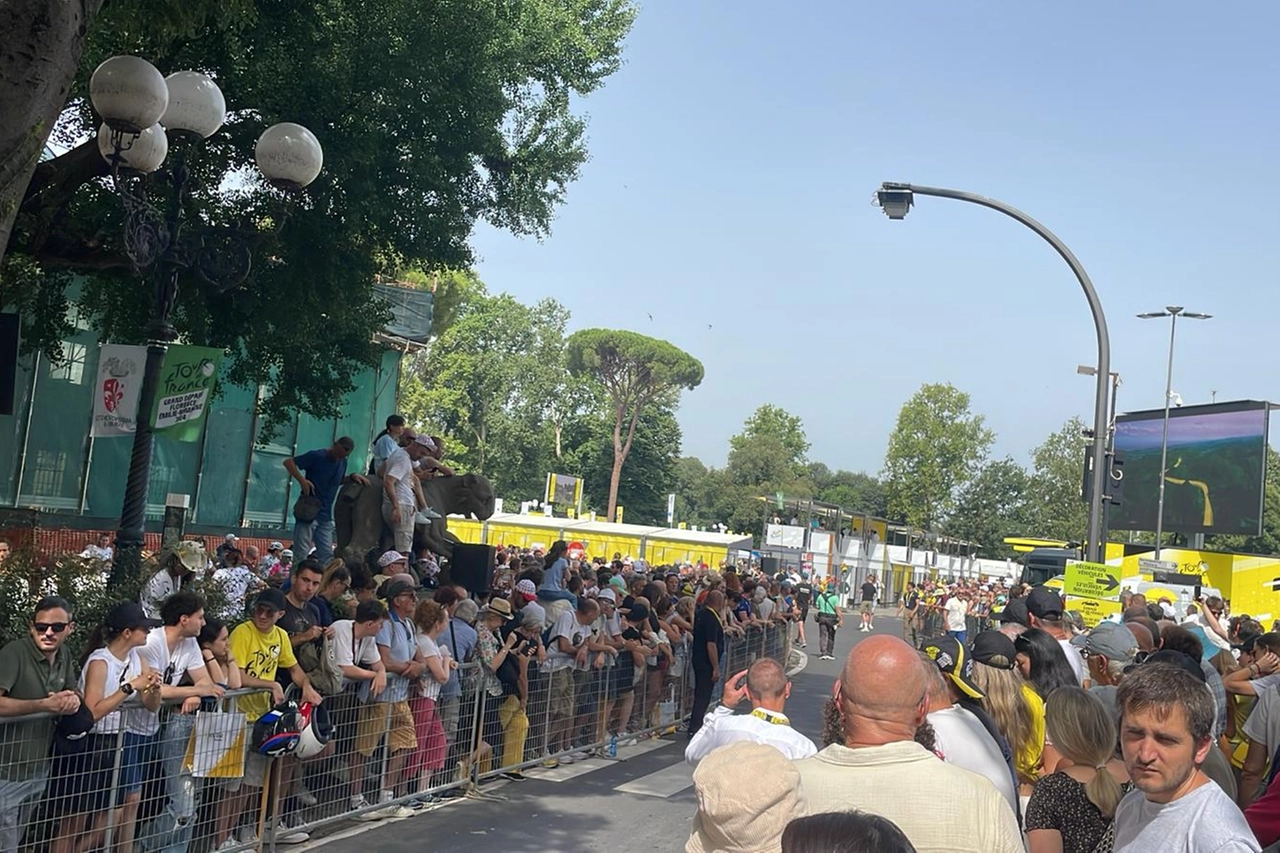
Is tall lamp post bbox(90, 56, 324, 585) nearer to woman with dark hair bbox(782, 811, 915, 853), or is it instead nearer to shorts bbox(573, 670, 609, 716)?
shorts bbox(573, 670, 609, 716)

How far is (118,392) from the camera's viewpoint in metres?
9.10

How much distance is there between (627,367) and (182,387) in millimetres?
79182

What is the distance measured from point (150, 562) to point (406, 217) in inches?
206

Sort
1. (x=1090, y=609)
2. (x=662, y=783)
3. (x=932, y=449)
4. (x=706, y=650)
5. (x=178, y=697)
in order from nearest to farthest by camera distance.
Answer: (x=178, y=697) < (x=662, y=783) < (x=706, y=650) < (x=1090, y=609) < (x=932, y=449)

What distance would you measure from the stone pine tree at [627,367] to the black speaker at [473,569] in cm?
7411

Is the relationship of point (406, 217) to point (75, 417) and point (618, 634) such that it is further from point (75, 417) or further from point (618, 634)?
point (75, 417)

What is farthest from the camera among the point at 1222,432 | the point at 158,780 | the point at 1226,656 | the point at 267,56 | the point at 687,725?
the point at 1222,432

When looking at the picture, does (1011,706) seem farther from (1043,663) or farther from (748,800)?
(748,800)

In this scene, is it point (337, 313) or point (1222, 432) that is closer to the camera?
point (337, 313)

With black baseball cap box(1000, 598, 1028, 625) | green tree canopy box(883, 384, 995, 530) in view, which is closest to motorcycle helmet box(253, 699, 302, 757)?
black baseball cap box(1000, 598, 1028, 625)

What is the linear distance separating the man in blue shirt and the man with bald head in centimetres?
980

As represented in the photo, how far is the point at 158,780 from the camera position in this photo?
6.29 meters

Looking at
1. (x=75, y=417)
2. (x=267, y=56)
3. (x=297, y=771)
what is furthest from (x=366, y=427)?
(x=297, y=771)

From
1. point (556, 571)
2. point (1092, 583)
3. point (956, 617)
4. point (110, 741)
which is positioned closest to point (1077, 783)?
point (110, 741)
